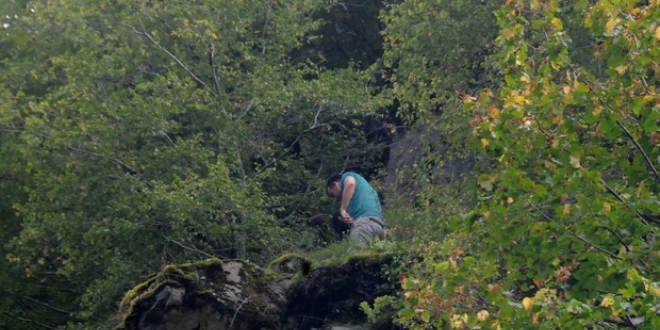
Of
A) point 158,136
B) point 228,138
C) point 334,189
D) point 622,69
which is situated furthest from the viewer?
point 158,136

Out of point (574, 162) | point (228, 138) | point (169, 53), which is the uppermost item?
point (169, 53)

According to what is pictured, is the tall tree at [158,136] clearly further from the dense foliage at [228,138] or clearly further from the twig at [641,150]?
the twig at [641,150]

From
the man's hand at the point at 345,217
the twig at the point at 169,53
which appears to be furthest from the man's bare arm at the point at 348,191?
the twig at the point at 169,53

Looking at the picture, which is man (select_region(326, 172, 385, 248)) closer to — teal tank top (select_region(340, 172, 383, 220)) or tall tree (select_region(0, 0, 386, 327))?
teal tank top (select_region(340, 172, 383, 220))

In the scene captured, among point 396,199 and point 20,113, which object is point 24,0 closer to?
point 20,113

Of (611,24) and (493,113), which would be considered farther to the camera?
(493,113)

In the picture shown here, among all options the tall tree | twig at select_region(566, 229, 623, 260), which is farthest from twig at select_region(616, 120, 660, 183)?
the tall tree

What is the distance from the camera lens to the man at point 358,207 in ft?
53.4

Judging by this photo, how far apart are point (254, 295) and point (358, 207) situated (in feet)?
8.22

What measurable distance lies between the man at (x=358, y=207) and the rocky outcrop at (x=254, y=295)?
108cm

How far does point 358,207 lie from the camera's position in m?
16.5

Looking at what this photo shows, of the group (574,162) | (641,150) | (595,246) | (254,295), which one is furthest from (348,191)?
(574,162)

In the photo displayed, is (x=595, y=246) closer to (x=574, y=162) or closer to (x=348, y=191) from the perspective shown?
(x=574, y=162)

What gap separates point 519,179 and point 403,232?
7.98 metres
